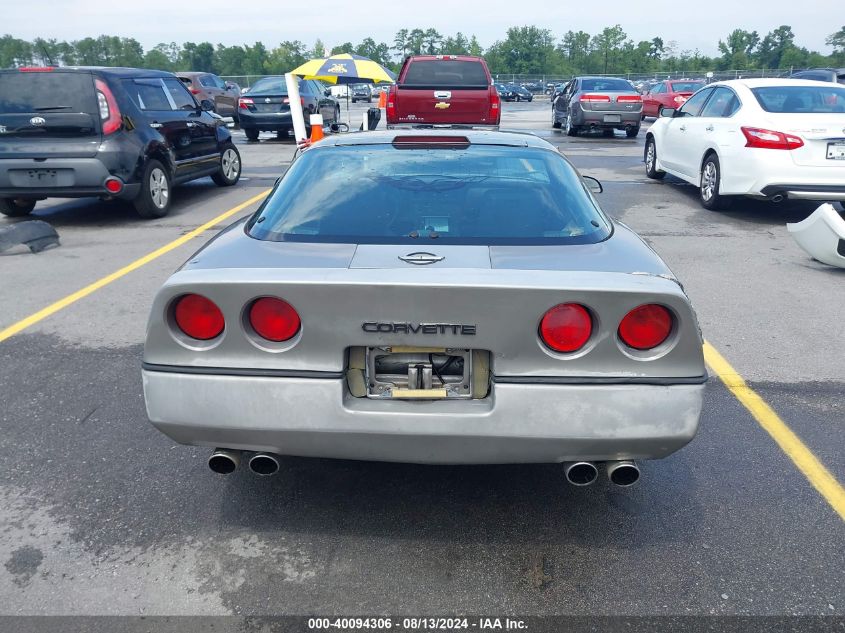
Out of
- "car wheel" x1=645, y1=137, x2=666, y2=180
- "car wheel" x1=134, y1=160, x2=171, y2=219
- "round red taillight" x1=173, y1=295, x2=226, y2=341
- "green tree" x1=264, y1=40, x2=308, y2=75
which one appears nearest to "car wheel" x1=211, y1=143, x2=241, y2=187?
"car wheel" x1=134, y1=160, x2=171, y2=219

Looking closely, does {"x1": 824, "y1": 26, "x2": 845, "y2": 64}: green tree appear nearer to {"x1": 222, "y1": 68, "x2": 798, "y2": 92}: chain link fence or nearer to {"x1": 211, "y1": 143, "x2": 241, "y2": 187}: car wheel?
{"x1": 222, "y1": 68, "x2": 798, "y2": 92}: chain link fence

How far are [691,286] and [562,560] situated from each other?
412cm

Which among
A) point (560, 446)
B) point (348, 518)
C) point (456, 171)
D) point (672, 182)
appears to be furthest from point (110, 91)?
point (672, 182)

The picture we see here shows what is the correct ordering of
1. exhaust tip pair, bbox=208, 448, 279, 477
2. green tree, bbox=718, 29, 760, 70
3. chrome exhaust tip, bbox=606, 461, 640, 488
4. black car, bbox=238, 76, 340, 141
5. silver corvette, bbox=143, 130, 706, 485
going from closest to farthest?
silver corvette, bbox=143, 130, 706, 485 → chrome exhaust tip, bbox=606, 461, 640, 488 → exhaust tip pair, bbox=208, 448, 279, 477 → black car, bbox=238, 76, 340, 141 → green tree, bbox=718, 29, 760, 70

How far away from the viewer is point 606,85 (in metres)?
20.1

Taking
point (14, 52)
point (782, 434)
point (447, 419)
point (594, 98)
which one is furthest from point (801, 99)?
point (14, 52)

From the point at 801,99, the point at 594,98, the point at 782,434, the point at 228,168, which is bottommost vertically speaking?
the point at 782,434

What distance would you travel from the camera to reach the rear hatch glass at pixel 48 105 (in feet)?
27.3

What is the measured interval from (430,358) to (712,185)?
7900 mm

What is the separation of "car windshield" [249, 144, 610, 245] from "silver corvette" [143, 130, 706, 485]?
0.28m

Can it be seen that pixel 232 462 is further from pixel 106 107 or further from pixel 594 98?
pixel 594 98

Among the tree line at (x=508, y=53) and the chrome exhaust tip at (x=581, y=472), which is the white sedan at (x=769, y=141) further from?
the tree line at (x=508, y=53)

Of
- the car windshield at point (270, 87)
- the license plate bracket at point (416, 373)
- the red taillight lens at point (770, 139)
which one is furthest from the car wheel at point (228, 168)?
the license plate bracket at point (416, 373)

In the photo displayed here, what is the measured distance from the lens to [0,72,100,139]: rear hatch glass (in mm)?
8336
